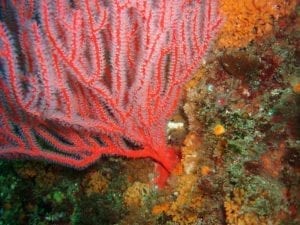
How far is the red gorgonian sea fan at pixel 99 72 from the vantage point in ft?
8.99

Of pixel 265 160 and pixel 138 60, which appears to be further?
pixel 138 60

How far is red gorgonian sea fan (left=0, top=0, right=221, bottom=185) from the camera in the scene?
2.74 metres

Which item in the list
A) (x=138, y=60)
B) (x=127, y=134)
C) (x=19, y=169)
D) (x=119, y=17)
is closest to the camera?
(x=119, y=17)

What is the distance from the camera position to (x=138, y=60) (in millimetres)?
3016

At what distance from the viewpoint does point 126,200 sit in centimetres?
372

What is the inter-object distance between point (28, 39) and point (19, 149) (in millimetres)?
1053

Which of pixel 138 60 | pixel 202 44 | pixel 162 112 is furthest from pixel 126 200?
pixel 202 44

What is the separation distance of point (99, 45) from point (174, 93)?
830 millimetres

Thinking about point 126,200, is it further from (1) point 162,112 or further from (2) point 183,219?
(1) point 162,112

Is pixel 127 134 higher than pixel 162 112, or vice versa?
pixel 162 112

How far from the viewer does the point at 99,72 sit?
2.81 m

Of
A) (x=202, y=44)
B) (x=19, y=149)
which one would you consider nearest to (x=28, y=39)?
(x=19, y=149)

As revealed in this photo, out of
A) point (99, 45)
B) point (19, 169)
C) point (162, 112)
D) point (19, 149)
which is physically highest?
point (99, 45)

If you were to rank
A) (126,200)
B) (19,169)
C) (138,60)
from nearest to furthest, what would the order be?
(138,60)
(126,200)
(19,169)
